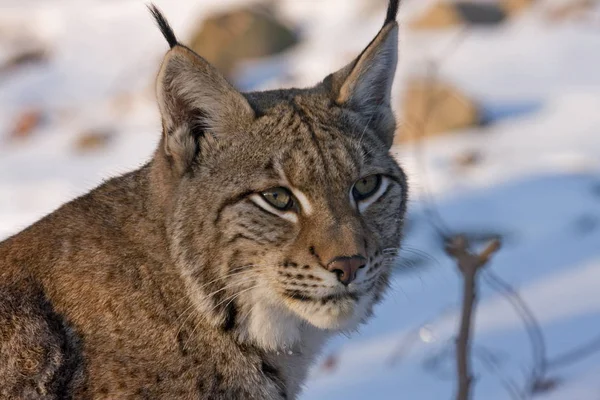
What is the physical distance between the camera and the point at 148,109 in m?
14.5

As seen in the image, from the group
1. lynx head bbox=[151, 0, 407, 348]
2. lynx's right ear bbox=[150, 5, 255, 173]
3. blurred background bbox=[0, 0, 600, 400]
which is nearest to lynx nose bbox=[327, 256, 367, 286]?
lynx head bbox=[151, 0, 407, 348]

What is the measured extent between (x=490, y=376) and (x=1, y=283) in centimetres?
372

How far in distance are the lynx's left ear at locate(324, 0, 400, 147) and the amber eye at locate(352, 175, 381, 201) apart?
1.12 ft

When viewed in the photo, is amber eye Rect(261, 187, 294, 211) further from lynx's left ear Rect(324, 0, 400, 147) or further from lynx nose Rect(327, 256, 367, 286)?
lynx's left ear Rect(324, 0, 400, 147)

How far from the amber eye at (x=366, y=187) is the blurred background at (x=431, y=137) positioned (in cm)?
38

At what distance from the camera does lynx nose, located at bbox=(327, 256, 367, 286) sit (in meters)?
3.86

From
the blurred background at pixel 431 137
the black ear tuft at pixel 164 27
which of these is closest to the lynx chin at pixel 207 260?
the black ear tuft at pixel 164 27

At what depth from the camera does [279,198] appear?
411 cm

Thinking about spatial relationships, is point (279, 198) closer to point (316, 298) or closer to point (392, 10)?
point (316, 298)

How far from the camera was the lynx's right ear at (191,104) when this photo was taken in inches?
160

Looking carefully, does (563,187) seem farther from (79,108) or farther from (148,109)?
(79,108)

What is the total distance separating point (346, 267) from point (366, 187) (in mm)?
526

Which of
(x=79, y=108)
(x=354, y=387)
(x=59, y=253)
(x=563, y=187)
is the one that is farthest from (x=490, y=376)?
(x=79, y=108)

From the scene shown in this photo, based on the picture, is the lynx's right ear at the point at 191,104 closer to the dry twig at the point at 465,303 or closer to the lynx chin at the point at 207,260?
the lynx chin at the point at 207,260
